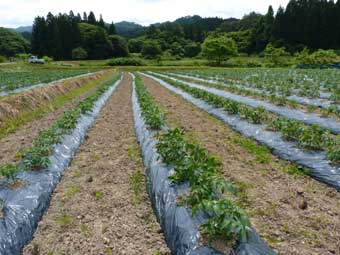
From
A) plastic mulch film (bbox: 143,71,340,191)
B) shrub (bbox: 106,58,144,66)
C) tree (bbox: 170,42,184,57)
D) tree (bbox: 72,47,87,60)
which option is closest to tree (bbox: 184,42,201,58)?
tree (bbox: 170,42,184,57)

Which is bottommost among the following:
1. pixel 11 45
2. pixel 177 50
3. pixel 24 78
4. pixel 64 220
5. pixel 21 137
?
pixel 177 50

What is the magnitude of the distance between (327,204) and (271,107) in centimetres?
595

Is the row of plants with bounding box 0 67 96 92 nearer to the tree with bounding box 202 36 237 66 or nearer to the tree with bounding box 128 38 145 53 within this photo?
the tree with bounding box 202 36 237 66

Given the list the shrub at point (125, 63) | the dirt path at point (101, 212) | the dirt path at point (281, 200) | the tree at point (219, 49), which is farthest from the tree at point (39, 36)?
the dirt path at point (281, 200)

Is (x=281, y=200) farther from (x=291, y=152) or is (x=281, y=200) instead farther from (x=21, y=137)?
(x=21, y=137)

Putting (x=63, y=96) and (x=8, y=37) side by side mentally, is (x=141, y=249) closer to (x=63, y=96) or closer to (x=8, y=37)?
Answer: (x=63, y=96)

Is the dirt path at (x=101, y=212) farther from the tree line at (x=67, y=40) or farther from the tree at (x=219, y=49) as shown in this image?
the tree line at (x=67, y=40)

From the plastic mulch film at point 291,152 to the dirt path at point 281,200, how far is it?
5.7 inches

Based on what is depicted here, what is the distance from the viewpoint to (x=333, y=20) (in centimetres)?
5459

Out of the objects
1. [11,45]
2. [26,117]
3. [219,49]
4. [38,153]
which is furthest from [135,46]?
[38,153]

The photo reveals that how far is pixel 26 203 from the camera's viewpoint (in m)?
3.42

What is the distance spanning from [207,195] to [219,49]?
51.8 metres

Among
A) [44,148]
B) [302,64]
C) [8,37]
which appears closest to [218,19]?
[8,37]

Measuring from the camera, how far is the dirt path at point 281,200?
303 cm
